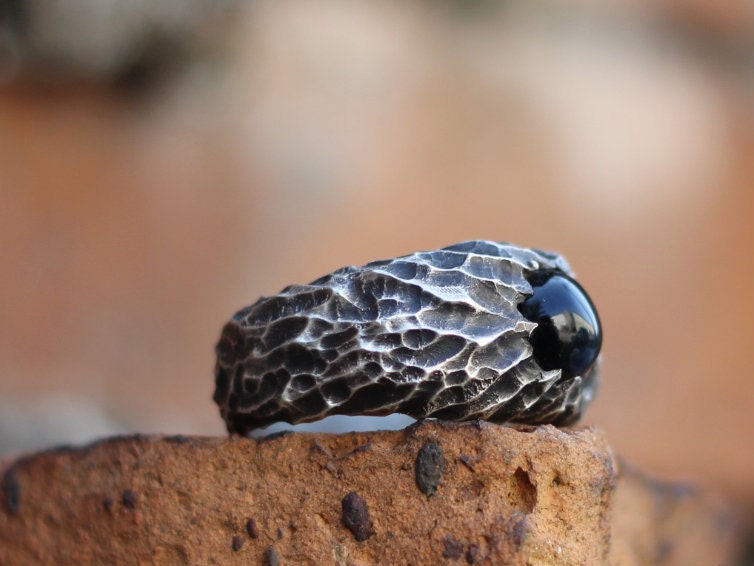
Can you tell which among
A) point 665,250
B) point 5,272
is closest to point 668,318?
point 665,250

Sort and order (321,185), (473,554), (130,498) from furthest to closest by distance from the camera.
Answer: (321,185)
(130,498)
(473,554)

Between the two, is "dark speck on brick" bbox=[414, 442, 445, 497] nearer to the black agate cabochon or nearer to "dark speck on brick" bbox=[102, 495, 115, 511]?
the black agate cabochon

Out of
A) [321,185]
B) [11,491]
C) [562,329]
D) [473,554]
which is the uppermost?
[321,185]

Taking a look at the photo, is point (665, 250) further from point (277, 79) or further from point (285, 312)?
point (285, 312)

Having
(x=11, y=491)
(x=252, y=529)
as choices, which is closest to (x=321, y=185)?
(x=11, y=491)

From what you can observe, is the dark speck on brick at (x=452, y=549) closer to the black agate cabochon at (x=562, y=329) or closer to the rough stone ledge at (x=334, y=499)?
the rough stone ledge at (x=334, y=499)

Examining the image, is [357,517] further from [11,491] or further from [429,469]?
[11,491]

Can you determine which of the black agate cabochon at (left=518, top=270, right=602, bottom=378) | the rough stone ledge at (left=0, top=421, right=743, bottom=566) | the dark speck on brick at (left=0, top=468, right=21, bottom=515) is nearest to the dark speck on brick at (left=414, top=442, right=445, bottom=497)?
the rough stone ledge at (left=0, top=421, right=743, bottom=566)
